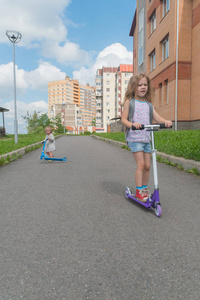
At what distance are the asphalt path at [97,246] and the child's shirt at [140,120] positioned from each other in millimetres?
957

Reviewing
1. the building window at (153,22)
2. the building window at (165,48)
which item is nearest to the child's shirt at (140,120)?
the building window at (165,48)

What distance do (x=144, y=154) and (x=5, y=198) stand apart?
229 cm

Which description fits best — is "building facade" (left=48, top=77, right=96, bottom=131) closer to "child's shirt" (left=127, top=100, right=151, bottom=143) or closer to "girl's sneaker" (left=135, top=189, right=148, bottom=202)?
"child's shirt" (left=127, top=100, right=151, bottom=143)

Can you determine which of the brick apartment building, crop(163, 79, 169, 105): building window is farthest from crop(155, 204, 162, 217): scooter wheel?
crop(163, 79, 169, 105): building window

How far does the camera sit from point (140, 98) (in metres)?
3.33

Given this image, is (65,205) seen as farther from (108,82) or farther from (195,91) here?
(108,82)

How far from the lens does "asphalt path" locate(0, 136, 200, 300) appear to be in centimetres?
155

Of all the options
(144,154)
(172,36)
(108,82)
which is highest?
(108,82)

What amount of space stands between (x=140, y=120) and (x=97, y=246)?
1.84 meters

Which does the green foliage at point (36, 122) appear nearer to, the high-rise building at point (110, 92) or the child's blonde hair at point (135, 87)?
the high-rise building at point (110, 92)

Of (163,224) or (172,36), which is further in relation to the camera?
(172,36)

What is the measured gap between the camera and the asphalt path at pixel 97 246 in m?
1.55

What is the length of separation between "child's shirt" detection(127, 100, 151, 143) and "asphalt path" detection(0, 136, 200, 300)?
957 mm

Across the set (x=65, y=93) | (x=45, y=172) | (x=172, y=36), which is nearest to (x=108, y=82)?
(x=172, y=36)
